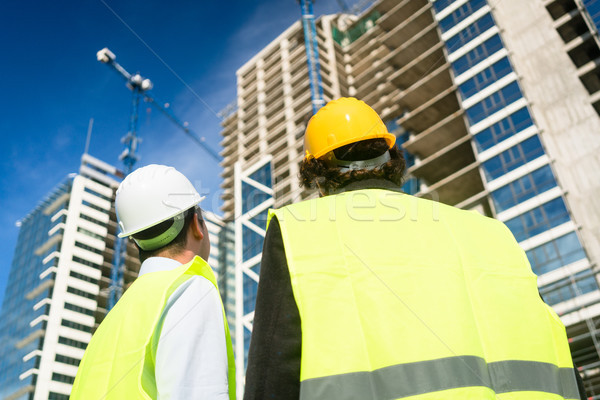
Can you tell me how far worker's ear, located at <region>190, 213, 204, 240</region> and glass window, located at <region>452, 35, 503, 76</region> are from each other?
34.5m

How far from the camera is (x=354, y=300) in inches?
58.4

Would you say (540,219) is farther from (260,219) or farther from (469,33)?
(260,219)

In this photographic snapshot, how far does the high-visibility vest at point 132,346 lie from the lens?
1900mm

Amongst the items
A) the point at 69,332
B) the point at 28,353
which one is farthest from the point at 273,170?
the point at 28,353

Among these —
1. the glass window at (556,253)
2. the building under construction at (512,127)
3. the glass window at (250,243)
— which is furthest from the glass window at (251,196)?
the glass window at (556,253)

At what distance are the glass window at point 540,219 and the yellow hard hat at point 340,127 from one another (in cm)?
2597

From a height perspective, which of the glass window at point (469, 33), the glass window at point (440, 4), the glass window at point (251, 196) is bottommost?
the glass window at point (469, 33)

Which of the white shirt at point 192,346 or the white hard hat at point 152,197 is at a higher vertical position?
the white hard hat at point 152,197

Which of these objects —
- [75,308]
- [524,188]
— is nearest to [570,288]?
[524,188]

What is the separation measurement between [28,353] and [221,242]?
3164 cm

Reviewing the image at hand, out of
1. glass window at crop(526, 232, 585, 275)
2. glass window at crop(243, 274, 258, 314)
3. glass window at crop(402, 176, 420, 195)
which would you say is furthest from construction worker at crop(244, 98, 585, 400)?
glass window at crop(243, 274, 258, 314)

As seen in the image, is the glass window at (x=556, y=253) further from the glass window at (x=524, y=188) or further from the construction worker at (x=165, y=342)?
the construction worker at (x=165, y=342)

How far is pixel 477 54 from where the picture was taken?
113 ft

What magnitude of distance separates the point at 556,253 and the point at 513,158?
21.8ft
